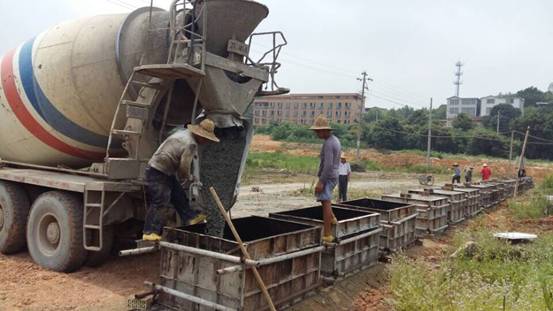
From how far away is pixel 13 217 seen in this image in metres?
7.48

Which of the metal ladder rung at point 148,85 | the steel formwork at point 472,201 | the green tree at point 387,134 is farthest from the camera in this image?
the green tree at point 387,134

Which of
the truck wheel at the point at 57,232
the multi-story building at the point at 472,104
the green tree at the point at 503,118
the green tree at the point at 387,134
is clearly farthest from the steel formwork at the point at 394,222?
the multi-story building at the point at 472,104

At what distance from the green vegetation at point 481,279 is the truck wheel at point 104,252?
12.7 feet

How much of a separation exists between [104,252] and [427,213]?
667 centimetres

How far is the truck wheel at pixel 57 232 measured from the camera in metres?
6.56

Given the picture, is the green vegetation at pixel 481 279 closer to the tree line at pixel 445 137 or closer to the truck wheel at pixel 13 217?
the truck wheel at pixel 13 217

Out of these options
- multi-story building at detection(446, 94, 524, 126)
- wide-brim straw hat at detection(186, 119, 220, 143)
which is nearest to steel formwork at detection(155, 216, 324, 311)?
wide-brim straw hat at detection(186, 119, 220, 143)

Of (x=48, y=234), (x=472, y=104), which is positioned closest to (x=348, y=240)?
(x=48, y=234)

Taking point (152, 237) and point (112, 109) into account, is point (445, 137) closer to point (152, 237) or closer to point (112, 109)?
point (112, 109)

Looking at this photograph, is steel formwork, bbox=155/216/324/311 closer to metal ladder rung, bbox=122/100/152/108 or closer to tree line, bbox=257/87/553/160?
metal ladder rung, bbox=122/100/152/108

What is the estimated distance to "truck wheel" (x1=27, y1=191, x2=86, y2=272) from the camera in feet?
21.5

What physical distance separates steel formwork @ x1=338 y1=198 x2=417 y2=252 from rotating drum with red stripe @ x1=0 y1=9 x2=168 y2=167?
439 centimetres

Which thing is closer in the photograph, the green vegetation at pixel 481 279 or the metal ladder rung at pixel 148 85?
the green vegetation at pixel 481 279

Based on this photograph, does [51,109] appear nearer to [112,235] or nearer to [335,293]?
[112,235]
